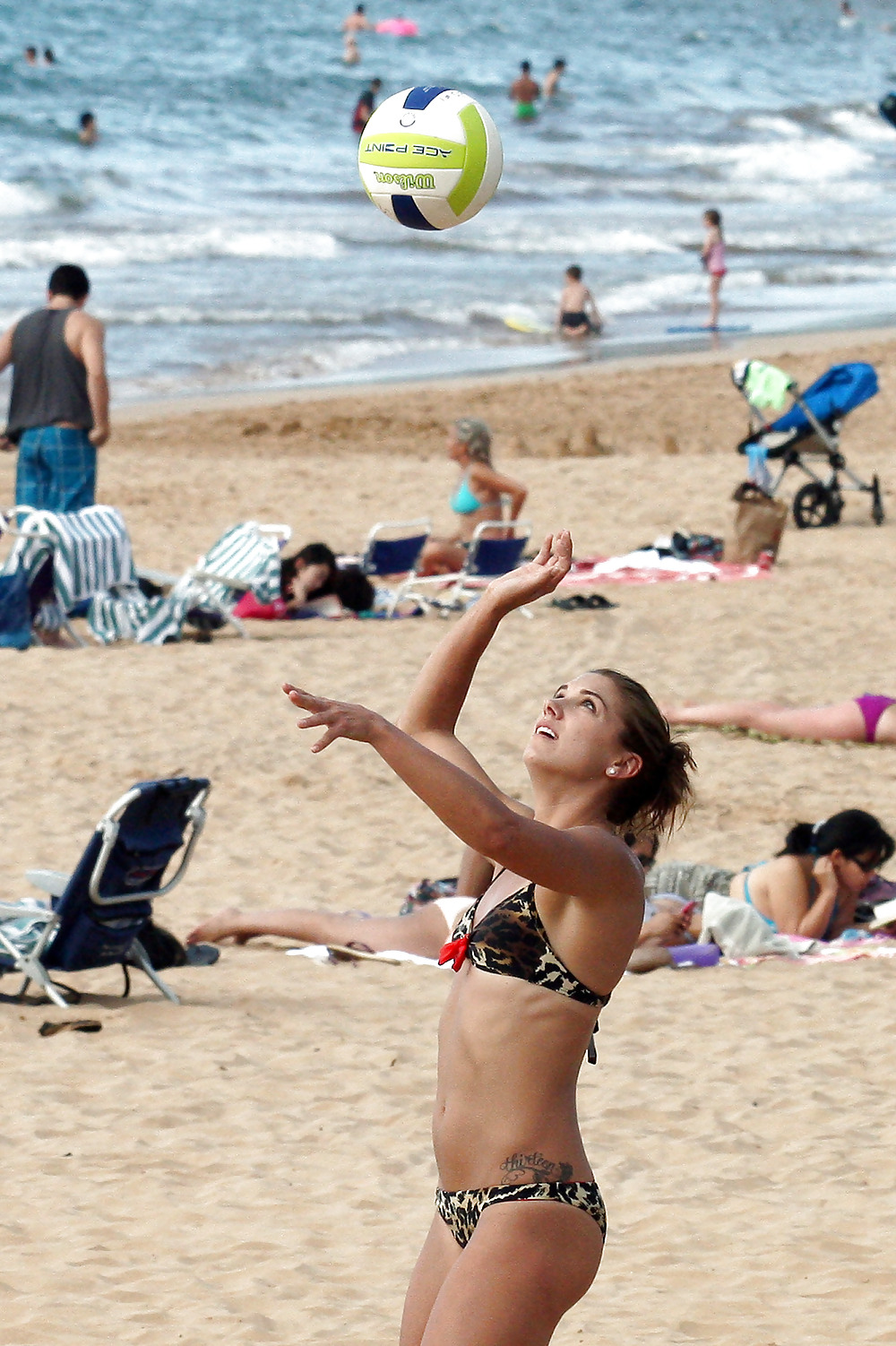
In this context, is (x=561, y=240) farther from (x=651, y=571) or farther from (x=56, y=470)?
(x=56, y=470)

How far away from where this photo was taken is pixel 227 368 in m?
20.2

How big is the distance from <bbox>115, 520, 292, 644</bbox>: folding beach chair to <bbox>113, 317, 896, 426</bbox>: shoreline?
23.5 feet

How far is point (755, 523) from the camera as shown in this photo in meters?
11.4

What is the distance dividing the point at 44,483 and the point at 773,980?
16.8 ft

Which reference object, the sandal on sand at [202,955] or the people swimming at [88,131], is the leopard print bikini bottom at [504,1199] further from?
the people swimming at [88,131]

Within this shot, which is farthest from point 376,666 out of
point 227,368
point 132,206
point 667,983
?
point 132,206

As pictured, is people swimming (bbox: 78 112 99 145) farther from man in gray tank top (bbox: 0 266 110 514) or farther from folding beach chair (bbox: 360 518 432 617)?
man in gray tank top (bbox: 0 266 110 514)

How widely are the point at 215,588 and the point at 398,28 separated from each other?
46.7m

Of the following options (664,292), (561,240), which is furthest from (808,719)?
(561,240)

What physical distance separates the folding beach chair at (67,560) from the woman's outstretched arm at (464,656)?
6.55m

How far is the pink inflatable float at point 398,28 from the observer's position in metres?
52.9

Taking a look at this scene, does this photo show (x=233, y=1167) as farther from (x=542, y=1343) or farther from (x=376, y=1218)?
(x=542, y=1343)

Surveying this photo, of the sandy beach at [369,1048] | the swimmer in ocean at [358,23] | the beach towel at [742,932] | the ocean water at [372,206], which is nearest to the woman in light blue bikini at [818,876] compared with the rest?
the beach towel at [742,932]

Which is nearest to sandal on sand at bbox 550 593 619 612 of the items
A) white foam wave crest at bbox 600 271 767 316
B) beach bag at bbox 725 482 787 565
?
beach bag at bbox 725 482 787 565
